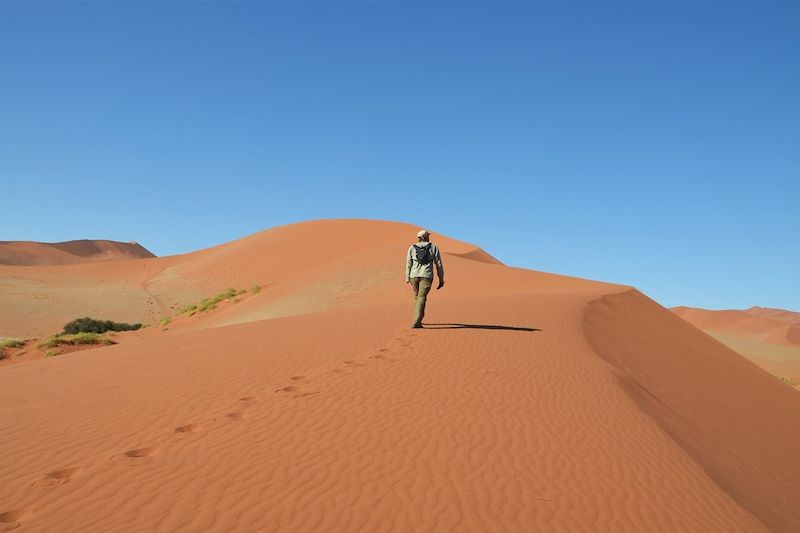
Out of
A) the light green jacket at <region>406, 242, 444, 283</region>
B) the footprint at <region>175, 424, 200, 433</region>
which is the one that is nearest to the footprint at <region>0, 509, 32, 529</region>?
the footprint at <region>175, 424, 200, 433</region>

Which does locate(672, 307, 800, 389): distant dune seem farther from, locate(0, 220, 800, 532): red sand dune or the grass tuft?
the grass tuft

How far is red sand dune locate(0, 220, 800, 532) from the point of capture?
4543 mm

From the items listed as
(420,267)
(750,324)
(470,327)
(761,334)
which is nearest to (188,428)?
(420,267)

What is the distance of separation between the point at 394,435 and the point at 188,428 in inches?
90.1

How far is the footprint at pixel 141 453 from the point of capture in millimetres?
5398

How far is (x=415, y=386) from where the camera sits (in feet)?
26.1

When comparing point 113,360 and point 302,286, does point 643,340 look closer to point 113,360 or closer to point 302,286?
point 113,360

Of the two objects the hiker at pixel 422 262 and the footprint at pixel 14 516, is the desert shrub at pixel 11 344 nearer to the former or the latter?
the hiker at pixel 422 262

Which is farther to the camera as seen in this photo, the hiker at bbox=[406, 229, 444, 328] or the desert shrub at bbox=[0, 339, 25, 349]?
the desert shrub at bbox=[0, 339, 25, 349]

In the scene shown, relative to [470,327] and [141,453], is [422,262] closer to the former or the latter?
[470,327]

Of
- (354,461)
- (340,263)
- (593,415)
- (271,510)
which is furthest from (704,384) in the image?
(340,263)

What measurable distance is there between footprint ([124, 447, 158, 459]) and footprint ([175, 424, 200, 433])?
1.74ft

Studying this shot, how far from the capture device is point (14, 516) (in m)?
4.27

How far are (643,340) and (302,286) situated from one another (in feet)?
64.9
